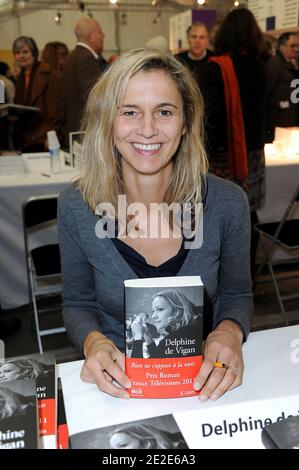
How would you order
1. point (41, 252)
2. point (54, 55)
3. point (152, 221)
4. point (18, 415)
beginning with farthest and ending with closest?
1. point (54, 55)
2. point (41, 252)
3. point (152, 221)
4. point (18, 415)

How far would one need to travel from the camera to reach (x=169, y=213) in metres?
1.12

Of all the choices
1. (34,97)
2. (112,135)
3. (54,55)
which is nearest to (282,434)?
(112,135)

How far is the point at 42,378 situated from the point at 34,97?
3196 mm

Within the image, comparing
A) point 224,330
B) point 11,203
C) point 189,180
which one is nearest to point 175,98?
point 189,180

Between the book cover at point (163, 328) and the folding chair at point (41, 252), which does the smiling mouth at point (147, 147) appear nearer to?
the book cover at point (163, 328)

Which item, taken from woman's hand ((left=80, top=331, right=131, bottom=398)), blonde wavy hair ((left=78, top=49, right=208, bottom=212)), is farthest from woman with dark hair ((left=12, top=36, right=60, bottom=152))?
woman's hand ((left=80, top=331, right=131, bottom=398))

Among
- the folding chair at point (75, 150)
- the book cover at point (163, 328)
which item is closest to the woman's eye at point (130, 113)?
the book cover at point (163, 328)

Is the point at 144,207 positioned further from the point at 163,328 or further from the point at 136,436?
the point at 136,436

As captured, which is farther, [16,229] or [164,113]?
[16,229]

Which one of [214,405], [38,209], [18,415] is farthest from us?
[38,209]

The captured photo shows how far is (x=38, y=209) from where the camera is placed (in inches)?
79.9

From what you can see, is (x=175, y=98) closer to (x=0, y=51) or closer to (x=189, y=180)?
(x=189, y=180)
